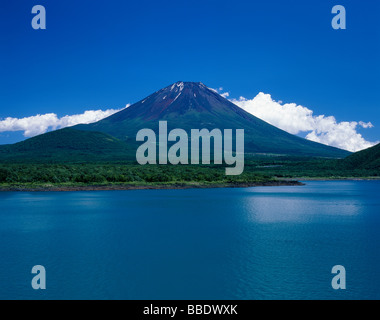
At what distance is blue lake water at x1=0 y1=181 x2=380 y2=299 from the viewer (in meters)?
14.8

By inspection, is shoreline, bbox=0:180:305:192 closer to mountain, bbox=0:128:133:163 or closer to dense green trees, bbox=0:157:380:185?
dense green trees, bbox=0:157:380:185

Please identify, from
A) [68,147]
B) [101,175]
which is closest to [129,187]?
[101,175]

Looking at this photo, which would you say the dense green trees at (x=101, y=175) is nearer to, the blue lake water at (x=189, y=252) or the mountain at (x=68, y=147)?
the blue lake water at (x=189, y=252)

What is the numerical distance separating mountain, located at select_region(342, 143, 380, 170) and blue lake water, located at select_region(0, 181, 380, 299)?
88.2 metres

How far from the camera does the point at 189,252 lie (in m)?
20.7

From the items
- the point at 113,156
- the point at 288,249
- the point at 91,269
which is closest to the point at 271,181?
the point at 288,249

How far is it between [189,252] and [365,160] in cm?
11844

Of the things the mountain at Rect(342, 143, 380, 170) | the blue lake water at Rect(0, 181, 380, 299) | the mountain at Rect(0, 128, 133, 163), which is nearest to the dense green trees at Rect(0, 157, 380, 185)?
the blue lake water at Rect(0, 181, 380, 299)

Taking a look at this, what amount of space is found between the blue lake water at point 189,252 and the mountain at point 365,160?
88.2 metres

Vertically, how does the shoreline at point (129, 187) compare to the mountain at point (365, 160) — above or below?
below

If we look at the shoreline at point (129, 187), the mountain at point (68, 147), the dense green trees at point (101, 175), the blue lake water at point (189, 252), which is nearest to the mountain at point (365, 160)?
the dense green trees at point (101, 175)

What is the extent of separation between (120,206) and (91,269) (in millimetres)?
23346

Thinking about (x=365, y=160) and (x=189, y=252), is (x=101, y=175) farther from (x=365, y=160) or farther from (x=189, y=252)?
(x=365, y=160)

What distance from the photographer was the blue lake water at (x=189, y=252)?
14.8 meters
